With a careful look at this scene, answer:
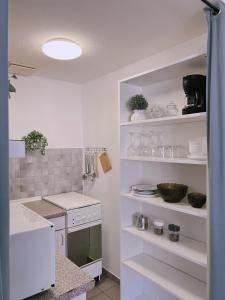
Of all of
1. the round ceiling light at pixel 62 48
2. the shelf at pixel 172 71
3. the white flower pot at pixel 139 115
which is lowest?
the white flower pot at pixel 139 115

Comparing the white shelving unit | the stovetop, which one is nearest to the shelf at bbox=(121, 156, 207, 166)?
the white shelving unit

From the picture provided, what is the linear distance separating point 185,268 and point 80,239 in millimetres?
1173

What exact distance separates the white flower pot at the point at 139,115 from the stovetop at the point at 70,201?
1.09 meters

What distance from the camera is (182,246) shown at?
5.20ft

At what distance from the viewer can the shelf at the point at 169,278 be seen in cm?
152

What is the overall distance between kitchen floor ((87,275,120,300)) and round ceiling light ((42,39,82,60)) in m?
2.32

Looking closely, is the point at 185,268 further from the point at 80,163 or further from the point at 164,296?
the point at 80,163

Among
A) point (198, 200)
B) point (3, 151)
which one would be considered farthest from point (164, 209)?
point (3, 151)

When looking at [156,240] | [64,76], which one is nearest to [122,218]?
[156,240]

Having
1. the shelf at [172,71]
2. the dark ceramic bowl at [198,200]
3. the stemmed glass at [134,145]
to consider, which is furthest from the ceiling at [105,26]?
the dark ceramic bowl at [198,200]

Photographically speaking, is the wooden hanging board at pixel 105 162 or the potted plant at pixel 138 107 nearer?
the potted plant at pixel 138 107

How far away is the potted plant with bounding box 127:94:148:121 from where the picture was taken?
1.86m

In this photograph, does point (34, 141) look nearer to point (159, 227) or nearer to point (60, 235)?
point (60, 235)

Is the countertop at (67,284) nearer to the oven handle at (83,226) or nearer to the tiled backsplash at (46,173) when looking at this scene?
the oven handle at (83,226)
